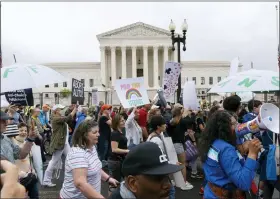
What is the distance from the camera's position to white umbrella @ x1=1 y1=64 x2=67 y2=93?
4.00 m

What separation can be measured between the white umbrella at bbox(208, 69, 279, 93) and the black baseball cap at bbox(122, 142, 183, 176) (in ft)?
8.02

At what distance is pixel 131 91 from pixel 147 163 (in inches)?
284

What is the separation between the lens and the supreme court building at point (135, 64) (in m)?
72.7

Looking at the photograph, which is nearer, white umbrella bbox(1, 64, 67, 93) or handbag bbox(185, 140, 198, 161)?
white umbrella bbox(1, 64, 67, 93)

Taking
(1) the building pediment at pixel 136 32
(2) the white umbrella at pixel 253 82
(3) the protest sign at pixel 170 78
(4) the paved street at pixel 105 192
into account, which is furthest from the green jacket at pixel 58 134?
(1) the building pediment at pixel 136 32

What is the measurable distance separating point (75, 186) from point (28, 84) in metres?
1.71

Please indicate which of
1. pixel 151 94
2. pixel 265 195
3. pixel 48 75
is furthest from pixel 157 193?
pixel 151 94

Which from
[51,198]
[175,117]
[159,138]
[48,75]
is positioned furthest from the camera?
[175,117]

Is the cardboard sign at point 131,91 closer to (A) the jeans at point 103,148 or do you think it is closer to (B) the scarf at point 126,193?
(A) the jeans at point 103,148

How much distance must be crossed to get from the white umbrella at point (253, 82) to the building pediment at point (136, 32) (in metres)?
68.9

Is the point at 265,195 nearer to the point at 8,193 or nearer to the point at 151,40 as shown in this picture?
the point at 8,193

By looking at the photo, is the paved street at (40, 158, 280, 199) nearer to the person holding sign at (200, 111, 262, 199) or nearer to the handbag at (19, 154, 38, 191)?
the handbag at (19, 154, 38, 191)

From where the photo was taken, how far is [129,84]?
9008mm

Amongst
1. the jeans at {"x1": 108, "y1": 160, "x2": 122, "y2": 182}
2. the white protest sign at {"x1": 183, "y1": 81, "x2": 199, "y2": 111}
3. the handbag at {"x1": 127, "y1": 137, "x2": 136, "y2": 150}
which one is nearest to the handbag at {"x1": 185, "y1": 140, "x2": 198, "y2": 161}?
the white protest sign at {"x1": 183, "y1": 81, "x2": 199, "y2": 111}
